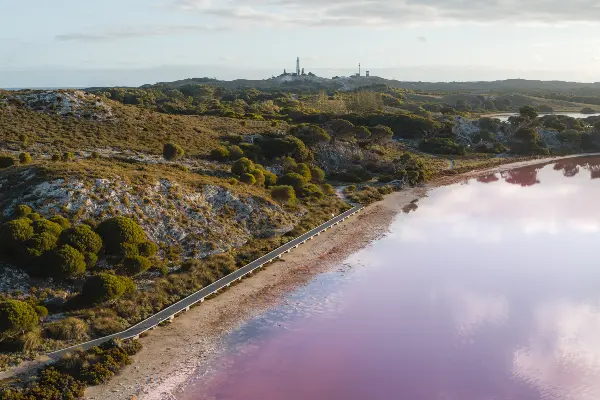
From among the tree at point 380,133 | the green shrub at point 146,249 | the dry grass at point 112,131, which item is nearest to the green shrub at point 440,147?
the tree at point 380,133

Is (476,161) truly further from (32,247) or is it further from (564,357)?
(32,247)

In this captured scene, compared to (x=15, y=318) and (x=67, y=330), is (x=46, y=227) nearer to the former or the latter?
(x=67, y=330)

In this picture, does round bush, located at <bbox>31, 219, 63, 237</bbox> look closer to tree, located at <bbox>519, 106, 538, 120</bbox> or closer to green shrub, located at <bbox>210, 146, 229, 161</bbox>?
green shrub, located at <bbox>210, 146, 229, 161</bbox>

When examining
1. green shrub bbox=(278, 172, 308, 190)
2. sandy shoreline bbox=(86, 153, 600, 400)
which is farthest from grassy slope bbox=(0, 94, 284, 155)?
sandy shoreline bbox=(86, 153, 600, 400)

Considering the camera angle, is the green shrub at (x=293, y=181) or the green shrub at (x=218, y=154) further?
the green shrub at (x=218, y=154)

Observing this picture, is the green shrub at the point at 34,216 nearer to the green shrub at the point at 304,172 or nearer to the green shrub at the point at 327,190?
the green shrub at the point at 304,172

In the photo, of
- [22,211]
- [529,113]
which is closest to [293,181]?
[22,211]
